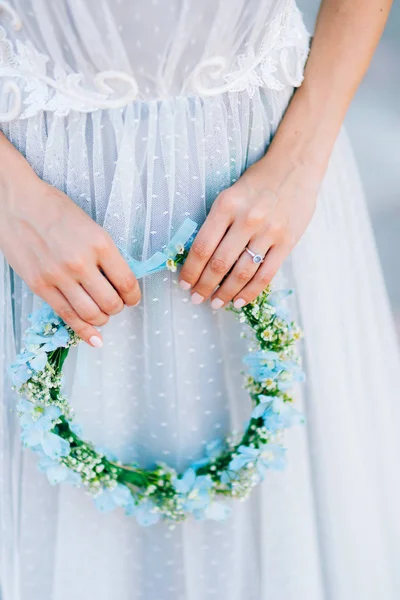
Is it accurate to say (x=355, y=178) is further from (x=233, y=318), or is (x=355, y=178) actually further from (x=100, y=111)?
(x=100, y=111)

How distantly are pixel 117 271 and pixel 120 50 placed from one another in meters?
0.26

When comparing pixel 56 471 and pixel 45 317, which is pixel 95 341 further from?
pixel 56 471

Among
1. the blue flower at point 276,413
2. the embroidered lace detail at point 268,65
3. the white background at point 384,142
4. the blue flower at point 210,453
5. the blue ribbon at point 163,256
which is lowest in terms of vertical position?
the blue flower at point 210,453

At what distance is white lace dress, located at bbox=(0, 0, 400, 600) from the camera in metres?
0.77

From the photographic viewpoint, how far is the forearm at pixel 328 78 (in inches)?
34.0

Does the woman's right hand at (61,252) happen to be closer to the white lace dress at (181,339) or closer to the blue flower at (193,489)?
the white lace dress at (181,339)

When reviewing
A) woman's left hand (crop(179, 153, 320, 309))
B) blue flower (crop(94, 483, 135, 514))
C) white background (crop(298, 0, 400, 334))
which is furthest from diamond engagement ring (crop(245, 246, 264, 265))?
white background (crop(298, 0, 400, 334))

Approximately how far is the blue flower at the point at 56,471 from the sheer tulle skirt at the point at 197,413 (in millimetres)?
64

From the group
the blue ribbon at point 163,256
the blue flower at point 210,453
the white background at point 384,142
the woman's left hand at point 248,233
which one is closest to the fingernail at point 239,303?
the woman's left hand at point 248,233

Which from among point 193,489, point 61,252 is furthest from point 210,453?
point 61,252

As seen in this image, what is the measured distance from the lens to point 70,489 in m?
0.89

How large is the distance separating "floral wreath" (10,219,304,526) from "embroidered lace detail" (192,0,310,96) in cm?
19

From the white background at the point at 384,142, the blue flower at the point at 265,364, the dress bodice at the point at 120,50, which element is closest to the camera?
the dress bodice at the point at 120,50

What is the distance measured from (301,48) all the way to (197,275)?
38 centimetres
